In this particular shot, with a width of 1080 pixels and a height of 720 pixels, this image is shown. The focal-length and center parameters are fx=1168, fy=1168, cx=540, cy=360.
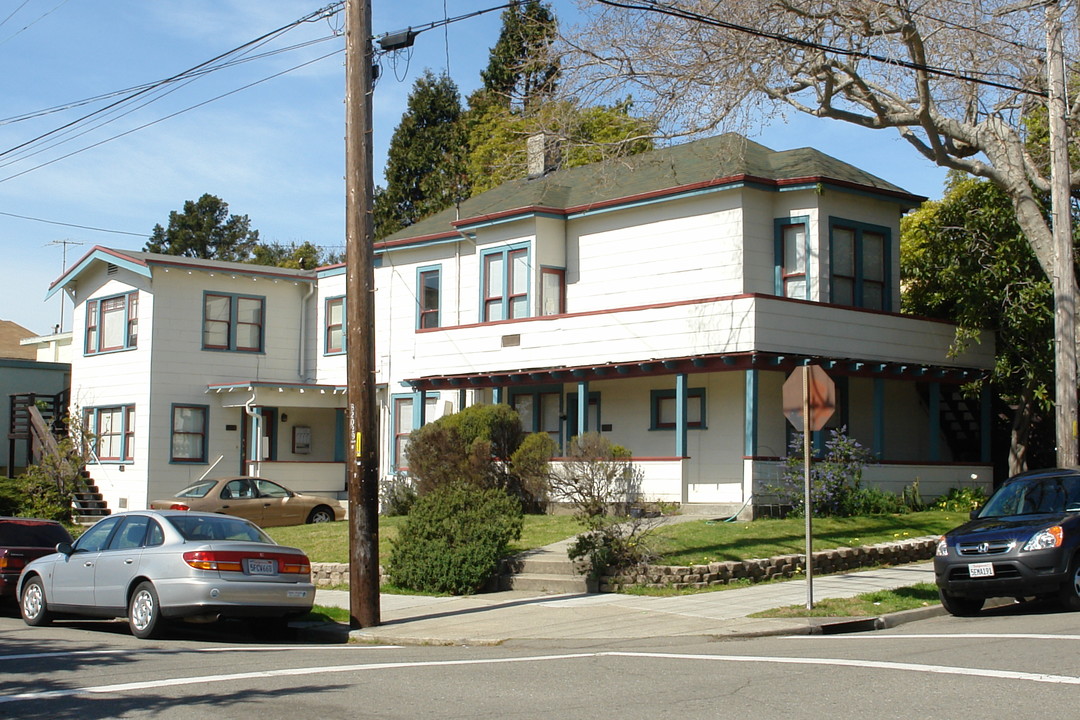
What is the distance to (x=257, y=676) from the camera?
985 cm

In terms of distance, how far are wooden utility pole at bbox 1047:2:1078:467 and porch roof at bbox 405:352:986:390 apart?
5.26 metres

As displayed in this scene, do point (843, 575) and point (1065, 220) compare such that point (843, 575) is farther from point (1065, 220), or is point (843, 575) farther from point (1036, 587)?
point (1065, 220)

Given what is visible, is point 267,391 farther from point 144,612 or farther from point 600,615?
point 600,615

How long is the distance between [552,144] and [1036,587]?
12470 mm

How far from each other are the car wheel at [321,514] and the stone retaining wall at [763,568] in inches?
489

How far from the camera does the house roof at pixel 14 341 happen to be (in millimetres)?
52531

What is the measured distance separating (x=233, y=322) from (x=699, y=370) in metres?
16.1

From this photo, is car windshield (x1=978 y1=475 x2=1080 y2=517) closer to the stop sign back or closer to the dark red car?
the stop sign back

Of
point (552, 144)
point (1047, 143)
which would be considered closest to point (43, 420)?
point (552, 144)

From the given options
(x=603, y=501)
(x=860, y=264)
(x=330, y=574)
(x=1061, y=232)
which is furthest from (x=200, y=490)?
(x=1061, y=232)

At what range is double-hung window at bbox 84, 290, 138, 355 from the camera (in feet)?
108

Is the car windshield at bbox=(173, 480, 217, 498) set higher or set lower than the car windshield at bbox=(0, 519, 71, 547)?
higher

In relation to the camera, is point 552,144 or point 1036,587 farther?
point 552,144

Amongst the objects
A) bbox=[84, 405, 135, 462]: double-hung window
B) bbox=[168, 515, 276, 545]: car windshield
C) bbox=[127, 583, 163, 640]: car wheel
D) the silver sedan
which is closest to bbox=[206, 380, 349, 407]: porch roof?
bbox=[84, 405, 135, 462]: double-hung window
